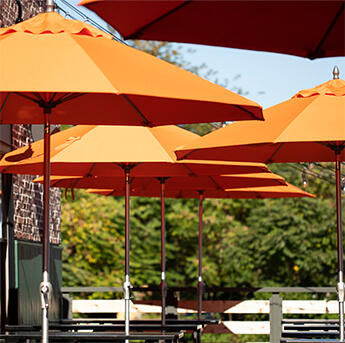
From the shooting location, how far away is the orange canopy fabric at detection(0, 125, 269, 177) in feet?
21.8

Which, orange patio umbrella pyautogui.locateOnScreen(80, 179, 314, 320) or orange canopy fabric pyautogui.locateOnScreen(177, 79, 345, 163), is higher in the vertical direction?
orange canopy fabric pyautogui.locateOnScreen(177, 79, 345, 163)

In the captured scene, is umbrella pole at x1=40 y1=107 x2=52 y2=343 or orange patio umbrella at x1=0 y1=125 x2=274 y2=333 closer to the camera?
umbrella pole at x1=40 y1=107 x2=52 y2=343

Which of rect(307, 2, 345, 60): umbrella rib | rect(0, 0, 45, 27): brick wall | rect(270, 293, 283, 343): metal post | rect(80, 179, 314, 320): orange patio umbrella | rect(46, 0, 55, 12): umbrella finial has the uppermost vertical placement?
rect(0, 0, 45, 27): brick wall

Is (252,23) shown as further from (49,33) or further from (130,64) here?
(49,33)

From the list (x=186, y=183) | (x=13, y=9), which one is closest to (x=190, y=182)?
(x=186, y=183)

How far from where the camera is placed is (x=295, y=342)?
661 centimetres

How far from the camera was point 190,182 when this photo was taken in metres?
9.27

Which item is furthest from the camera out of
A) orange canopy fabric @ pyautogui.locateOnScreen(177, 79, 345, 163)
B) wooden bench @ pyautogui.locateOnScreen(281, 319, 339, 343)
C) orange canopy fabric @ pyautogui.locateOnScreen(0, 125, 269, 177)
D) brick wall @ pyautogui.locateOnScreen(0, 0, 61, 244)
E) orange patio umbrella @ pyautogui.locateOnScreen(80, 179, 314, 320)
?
orange patio umbrella @ pyautogui.locateOnScreen(80, 179, 314, 320)

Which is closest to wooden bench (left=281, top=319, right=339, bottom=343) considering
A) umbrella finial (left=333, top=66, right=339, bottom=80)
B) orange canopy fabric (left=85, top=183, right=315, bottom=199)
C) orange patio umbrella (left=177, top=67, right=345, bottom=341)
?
orange patio umbrella (left=177, top=67, right=345, bottom=341)

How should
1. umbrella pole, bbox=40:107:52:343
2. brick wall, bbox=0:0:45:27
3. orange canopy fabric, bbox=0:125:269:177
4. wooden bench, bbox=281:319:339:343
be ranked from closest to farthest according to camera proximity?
umbrella pole, bbox=40:107:52:343 < orange canopy fabric, bbox=0:125:269:177 < wooden bench, bbox=281:319:339:343 < brick wall, bbox=0:0:45:27

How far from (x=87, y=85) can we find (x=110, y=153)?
2.41 meters

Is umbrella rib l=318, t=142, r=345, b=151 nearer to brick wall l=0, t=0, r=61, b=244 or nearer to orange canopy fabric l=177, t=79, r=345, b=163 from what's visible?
orange canopy fabric l=177, t=79, r=345, b=163

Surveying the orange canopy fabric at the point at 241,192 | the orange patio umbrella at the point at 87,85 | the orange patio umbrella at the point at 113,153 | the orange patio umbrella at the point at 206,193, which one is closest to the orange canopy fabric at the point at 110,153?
the orange patio umbrella at the point at 113,153

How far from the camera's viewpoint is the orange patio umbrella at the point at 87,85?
4.31 m
